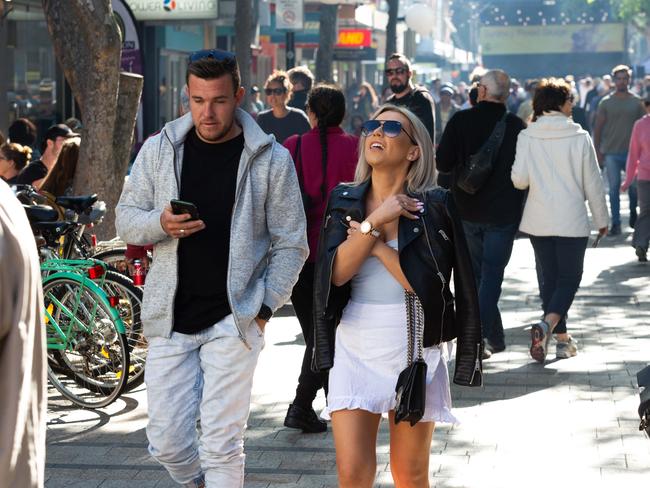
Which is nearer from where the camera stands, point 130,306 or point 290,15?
point 130,306

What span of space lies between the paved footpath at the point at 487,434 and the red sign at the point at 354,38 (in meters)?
28.4

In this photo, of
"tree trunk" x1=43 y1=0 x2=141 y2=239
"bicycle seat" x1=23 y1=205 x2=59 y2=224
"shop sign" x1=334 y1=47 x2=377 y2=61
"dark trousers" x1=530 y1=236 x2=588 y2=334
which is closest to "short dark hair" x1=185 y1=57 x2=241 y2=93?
"bicycle seat" x1=23 y1=205 x2=59 y2=224

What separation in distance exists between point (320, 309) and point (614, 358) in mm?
4860

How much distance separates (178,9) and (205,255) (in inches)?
610

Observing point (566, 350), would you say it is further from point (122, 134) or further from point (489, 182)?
point (122, 134)

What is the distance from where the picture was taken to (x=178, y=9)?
20078 mm

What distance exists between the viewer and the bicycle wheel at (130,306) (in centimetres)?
803

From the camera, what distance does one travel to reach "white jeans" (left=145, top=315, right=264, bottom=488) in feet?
16.4

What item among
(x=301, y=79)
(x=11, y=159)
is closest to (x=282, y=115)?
(x=301, y=79)

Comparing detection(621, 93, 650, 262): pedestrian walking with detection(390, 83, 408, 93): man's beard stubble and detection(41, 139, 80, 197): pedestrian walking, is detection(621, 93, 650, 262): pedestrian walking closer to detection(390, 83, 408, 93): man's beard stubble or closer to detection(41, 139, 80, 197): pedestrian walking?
detection(390, 83, 408, 93): man's beard stubble

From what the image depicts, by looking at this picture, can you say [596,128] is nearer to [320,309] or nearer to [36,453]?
[320,309]

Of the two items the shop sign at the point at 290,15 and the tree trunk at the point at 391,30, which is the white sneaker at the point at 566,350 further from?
the tree trunk at the point at 391,30

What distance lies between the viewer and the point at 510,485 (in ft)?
20.3

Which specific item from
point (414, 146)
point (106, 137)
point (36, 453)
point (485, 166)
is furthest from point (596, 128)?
point (36, 453)
